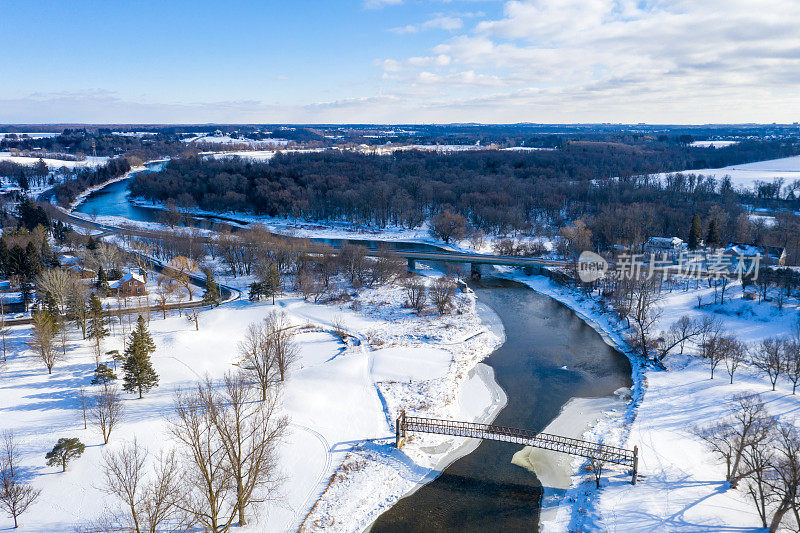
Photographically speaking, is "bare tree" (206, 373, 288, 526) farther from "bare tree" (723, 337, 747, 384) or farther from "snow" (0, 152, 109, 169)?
"snow" (0, 152, 109, 169)

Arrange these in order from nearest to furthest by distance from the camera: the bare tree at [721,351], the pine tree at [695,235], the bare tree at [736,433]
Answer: the bare tree at [736,433] → the bare tree at [721,351] → the pine tree at [695,235]

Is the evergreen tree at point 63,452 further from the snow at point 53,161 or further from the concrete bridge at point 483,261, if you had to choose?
the snow at point 53,161

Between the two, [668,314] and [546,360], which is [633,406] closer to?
[546,360]

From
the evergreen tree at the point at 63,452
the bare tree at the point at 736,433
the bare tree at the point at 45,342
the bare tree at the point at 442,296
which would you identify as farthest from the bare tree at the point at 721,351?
the bare tree at the point at 45,342

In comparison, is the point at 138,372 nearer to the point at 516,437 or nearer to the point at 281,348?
the point at 281,348

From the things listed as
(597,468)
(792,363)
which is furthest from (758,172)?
(597,468)

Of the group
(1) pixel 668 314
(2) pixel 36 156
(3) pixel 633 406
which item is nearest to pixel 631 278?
(1) pixel 668 314
